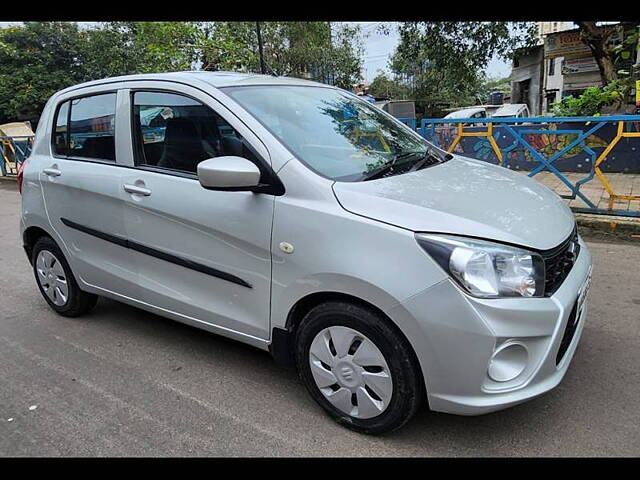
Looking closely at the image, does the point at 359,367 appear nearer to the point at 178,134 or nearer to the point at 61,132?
the point at 178,134

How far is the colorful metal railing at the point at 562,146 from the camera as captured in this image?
5730 millimetres

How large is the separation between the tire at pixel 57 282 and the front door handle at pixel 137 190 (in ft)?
3.54

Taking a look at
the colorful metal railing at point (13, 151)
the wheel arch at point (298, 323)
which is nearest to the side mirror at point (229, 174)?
the wheel arch at point (298, 323)

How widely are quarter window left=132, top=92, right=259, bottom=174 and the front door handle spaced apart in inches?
6.2

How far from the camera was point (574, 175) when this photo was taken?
6.21 metres

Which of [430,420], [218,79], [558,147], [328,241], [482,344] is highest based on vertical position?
[218,79]

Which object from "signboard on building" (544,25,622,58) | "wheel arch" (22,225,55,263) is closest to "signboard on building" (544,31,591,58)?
"signboard on building" (544,25,622,58)

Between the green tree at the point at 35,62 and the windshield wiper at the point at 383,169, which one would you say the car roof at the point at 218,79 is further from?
the green tree at the point at 35,62

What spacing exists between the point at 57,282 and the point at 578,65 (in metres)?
22.2

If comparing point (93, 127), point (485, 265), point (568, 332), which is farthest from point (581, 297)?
point (93, 127)

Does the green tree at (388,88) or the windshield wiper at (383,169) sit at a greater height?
the green tree at (388,88)

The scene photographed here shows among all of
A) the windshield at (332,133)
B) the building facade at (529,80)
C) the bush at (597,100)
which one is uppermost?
the building facade at (529,80)

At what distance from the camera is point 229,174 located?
92.0 inches

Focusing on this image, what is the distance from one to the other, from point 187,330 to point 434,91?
34440 mm
